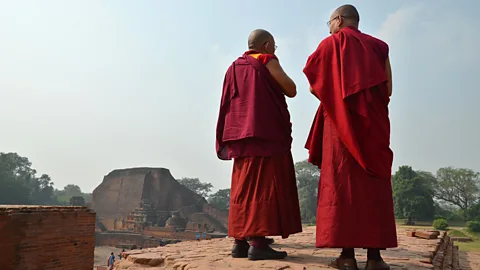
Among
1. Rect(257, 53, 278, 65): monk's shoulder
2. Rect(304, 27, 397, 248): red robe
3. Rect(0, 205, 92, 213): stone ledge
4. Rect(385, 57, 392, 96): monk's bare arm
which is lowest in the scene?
Rect(0, 205, 92, 213): stone ledge

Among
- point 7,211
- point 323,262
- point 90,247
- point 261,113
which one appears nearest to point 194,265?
point 323,262

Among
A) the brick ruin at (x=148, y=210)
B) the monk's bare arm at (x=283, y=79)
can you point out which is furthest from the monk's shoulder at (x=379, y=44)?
the brick ruin at (x=148, y=210)

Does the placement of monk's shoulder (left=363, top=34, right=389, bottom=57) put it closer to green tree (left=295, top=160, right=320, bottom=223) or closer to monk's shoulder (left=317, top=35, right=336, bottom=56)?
monk's shoulder (left=317, top=35, right=336, bottom=56)

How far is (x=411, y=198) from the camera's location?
947 inches

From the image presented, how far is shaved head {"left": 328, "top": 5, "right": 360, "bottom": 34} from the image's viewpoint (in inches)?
94.0

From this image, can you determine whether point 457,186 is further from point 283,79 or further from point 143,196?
point 283,79

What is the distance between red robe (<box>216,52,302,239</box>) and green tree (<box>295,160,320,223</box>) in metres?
30.6

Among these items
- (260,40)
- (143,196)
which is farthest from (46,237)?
(143,196)

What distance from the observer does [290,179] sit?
2.73 metres

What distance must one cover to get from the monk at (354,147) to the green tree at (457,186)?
32.1m

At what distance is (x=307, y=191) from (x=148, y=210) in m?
15.4

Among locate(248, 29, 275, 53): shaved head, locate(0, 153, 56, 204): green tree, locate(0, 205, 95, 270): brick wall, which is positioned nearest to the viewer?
locate(248, 29, 275, 53): shaved head

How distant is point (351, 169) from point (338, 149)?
0.45 ft

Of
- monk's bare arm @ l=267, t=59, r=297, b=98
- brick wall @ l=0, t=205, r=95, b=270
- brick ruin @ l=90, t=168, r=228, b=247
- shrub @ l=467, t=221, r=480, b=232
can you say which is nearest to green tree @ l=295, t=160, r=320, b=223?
brick ruin @ l=90, t=168, r=228, b=247
